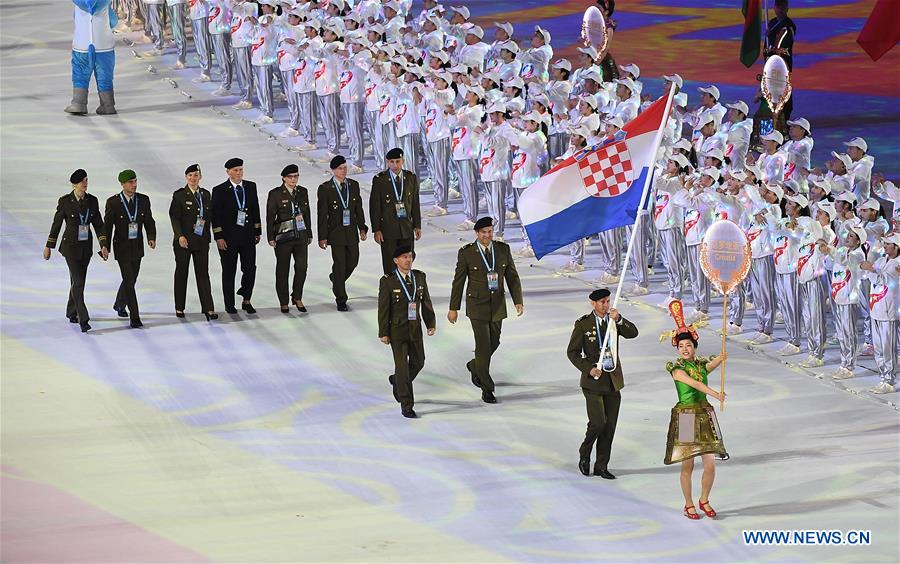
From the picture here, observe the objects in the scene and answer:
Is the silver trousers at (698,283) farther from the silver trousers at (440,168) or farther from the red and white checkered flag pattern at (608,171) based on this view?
the silver trousers at (440,168)

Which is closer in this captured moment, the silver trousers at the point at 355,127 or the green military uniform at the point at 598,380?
the green military uniform at the point at 598,380

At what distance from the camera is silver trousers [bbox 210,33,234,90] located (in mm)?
27597

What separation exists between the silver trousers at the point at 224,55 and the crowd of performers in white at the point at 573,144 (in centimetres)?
3

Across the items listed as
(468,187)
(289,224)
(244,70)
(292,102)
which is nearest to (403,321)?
(289,224)

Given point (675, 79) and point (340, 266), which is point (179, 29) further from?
point (675, 79)

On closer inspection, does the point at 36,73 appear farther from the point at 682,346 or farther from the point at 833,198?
the point at 682,346

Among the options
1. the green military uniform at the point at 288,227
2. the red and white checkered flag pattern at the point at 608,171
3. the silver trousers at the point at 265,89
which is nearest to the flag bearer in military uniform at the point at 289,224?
the green military uniform at the point at 288,227

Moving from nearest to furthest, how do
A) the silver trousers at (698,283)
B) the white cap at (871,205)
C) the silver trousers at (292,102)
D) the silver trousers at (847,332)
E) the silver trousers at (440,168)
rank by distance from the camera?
1. the white cap at (871,205)
2. the silver trousers at (847,332)
3. the silver trousers at (698,283)
4. the silver trousers at (440,168)
5. the silver trousers at (292,102)

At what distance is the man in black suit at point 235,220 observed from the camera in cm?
1916

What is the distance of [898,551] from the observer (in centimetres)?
1362

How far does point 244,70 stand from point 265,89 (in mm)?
762

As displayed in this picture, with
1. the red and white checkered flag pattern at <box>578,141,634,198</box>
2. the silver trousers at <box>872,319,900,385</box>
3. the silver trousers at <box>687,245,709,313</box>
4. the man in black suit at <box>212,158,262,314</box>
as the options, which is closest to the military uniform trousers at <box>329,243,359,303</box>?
the man in black suit at <box>212,158,262,314</box>

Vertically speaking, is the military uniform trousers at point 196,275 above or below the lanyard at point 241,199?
below

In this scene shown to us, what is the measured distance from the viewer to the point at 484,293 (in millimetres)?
16812
